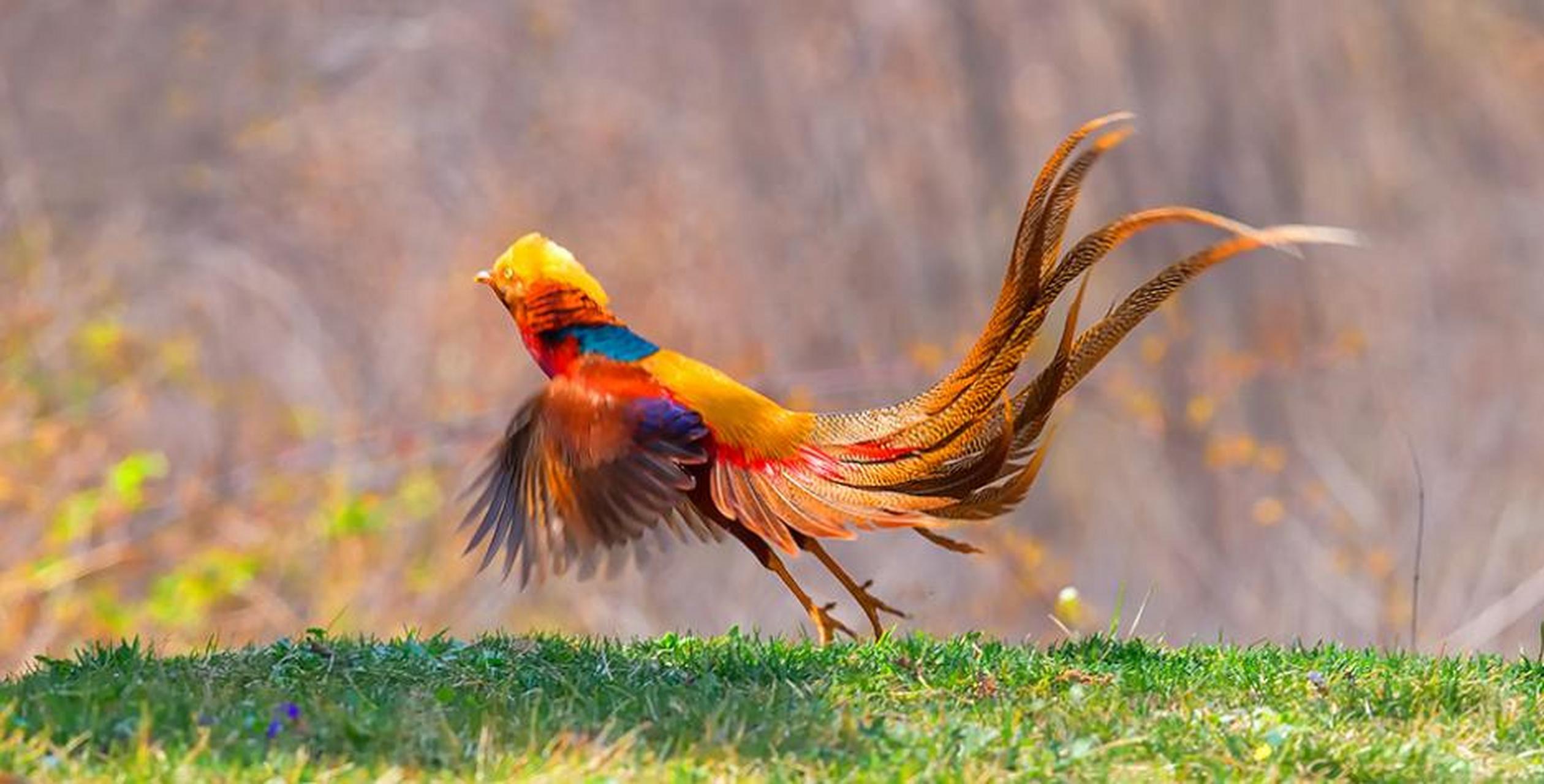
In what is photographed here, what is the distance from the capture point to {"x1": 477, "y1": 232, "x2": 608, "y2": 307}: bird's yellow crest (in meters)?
5.95

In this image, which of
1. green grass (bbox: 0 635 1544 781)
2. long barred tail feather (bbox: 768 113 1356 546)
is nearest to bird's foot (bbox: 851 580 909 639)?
green grass (bbox: 0 635 1544 781)

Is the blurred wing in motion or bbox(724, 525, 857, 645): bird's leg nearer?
the blurred wing in motion

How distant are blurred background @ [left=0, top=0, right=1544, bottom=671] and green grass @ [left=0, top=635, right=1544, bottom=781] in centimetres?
486

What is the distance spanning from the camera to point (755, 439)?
5758 mm

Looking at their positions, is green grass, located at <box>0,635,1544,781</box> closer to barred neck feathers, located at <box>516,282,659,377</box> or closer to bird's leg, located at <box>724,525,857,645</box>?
bird's leg, located at <box>724,525,857,645</box>

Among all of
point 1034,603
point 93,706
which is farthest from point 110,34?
point 93,706

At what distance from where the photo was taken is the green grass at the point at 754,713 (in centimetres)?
466

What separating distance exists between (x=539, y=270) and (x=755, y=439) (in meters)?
0.80

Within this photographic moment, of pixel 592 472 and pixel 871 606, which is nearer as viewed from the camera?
pixel 592 472

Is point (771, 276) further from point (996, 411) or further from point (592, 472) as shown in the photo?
point (996, 411)

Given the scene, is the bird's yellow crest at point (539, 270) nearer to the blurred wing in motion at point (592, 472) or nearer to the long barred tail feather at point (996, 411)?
the blurred wing in motion at point (592, 472)

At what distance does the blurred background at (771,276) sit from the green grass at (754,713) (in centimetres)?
486

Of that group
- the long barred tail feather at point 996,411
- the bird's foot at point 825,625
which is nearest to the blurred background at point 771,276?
the bird's foot at point 825,625

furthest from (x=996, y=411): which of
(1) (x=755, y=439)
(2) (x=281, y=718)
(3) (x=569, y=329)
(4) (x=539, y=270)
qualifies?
(2) (x=281, y=718)
